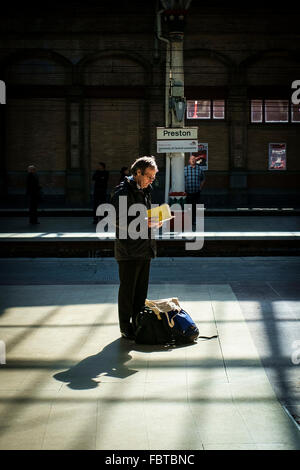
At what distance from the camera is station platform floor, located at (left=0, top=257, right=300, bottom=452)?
394 cm

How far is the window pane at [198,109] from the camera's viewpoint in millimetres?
27406

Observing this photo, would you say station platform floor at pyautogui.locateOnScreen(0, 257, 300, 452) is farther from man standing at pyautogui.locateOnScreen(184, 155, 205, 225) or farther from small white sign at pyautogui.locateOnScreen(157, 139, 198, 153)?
man standing at pyautogui.locateOnScreen(184, 155, 205, 225)

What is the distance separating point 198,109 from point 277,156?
12.5 feet

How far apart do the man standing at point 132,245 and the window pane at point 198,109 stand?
70.9 feet

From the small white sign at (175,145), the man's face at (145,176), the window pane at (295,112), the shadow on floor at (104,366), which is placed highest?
the window pane at (295,112)

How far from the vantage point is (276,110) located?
2742 cm

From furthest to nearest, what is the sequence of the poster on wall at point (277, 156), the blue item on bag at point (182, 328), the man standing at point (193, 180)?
the poster on wall at point (277, 156)
the man standing at point (193, 180)
the blue item on bag at point (182, 328)

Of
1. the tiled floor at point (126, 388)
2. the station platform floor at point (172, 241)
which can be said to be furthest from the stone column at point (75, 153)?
the tiled floor at point (126, 388)

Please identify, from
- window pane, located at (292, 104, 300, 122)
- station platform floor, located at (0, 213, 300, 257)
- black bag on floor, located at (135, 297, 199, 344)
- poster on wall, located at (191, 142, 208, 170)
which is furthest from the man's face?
window pane, located at (292, 104, 300, 122)

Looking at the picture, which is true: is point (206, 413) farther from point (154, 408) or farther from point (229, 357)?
point (229, 357)

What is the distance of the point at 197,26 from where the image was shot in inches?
1064

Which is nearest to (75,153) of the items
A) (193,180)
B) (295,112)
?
(295,112)

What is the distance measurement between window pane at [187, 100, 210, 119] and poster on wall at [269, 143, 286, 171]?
2998 millimetres

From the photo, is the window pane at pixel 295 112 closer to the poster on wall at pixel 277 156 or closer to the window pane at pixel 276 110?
the window pane at pixel 276 110
